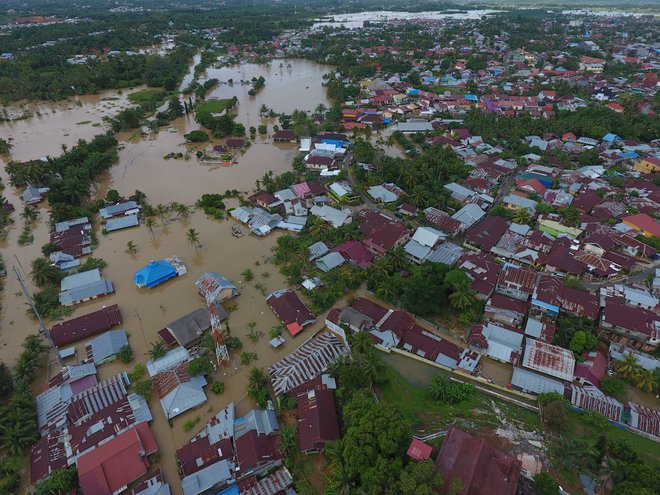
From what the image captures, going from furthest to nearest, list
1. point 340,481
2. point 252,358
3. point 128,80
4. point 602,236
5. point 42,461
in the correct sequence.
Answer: point 128,80, point 602,236, point 252,358, point 42,461, point 340,481

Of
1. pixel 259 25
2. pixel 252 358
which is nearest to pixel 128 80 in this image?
pixel 259 25

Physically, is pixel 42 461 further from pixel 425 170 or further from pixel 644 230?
pixel 644 230

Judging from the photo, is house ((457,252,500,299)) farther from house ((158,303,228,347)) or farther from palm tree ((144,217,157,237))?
palm tree ((144,217,157,237))

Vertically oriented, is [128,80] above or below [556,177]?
above

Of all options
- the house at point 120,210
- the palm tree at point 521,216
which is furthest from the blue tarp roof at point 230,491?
the palm tree at point 521,216

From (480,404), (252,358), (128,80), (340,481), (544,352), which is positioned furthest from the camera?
(128,80)

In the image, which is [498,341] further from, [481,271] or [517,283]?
[481,271]

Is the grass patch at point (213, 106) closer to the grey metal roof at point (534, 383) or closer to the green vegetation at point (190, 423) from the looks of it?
the green vegetation at point (190, 423)

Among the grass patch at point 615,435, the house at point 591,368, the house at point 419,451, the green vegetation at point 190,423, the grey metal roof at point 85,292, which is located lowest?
the grass patch at point 615,435
